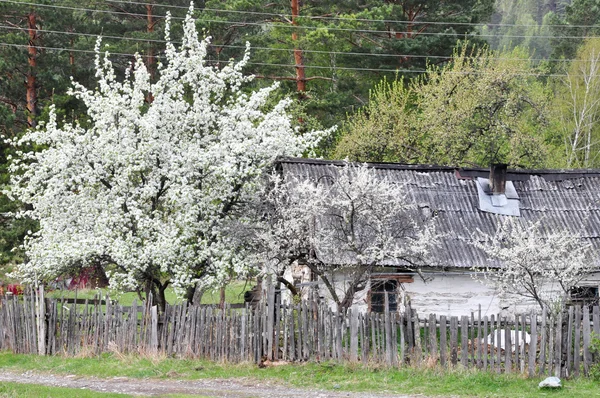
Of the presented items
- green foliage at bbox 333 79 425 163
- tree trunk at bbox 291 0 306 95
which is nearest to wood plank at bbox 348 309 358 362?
green foliage at bbox 333 79 425 163

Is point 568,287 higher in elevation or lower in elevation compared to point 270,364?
higher

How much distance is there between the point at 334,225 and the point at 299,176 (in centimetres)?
453

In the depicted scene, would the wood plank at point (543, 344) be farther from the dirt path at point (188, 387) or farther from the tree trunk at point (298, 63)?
the tree trunk at point (298, 63)

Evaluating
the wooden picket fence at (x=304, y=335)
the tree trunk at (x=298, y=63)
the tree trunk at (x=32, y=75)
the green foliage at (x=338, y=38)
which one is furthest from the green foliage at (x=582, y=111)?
the wooden picket fence at (x=304, y=335)

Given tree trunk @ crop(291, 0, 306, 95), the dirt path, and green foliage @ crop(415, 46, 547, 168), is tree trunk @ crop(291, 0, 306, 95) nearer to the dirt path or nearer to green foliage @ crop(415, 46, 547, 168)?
green foliage @ crop(415, 46, 547, 168)

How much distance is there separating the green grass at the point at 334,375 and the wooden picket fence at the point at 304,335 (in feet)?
1.06

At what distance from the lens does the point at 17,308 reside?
Result: 1869 cm

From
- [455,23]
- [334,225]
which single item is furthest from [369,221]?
[455,23]

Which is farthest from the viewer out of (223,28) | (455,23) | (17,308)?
(455,23)

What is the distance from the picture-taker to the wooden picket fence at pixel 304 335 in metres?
14.9

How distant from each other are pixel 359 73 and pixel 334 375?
30.3 m

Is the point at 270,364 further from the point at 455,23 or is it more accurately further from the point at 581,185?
the point at 455,23

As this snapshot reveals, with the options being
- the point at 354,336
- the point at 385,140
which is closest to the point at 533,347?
the point at 354,336

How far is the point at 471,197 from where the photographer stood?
2245 cm
